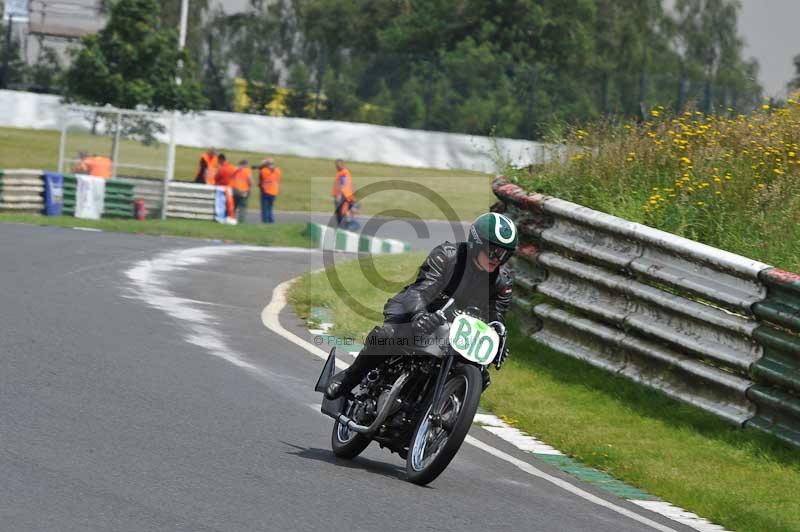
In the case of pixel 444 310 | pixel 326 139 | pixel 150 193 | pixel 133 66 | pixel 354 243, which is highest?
pixel 133 66

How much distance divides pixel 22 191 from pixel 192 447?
69.8ft

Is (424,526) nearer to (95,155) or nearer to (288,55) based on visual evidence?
(95,155)

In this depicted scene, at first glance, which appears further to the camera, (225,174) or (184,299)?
(225,174)

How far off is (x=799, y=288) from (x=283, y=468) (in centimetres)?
400

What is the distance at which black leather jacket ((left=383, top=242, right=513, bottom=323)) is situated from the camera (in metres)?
7.67

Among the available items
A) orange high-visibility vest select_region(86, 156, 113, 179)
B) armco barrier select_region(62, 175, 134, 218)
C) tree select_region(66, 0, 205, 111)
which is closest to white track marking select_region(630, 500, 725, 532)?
armco barrier select_region(62, 175, 134, 218)

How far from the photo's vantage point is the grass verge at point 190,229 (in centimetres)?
2645

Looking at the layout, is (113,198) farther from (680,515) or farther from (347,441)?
(680,515)

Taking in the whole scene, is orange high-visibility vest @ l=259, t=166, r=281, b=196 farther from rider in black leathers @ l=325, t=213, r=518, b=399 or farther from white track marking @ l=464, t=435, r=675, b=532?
rider in black leathers @ l=325, t=213, r=518, b=399

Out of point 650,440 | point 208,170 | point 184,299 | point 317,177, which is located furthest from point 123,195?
point 650,440

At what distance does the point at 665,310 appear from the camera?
1034 centimetres

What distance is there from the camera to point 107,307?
13195mm

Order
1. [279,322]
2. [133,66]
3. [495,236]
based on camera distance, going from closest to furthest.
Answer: [495,236], [279,322], [133,66]

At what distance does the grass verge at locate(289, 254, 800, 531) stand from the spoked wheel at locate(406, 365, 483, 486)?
1718 millimetres
